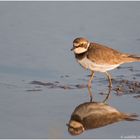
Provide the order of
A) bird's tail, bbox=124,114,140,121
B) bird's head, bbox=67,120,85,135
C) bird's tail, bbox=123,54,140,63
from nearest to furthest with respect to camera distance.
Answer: bird's head, bbox=67,120,85,135 < bird's tail, bbox=124,114,140,121 < bird's tail, bbox=123,54,140,63

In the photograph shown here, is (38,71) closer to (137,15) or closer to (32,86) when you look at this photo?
(32,86)

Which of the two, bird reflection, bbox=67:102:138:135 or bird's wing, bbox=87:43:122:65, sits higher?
bird's wing, bbox=87:43:122:65

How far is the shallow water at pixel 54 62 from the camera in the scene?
26.4 ft

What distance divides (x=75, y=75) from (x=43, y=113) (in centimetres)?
175

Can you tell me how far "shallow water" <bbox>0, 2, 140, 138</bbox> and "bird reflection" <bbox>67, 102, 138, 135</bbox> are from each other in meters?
0.11

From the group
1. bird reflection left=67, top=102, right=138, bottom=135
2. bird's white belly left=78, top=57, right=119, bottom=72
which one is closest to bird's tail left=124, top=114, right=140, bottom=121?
bird reflection left=67, top=102, right=138, bottom=135

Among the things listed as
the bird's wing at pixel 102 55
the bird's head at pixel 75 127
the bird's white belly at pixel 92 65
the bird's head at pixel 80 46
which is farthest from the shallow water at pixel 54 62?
the bird's head at pixel 80 46

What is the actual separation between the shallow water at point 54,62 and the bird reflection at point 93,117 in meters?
0.11

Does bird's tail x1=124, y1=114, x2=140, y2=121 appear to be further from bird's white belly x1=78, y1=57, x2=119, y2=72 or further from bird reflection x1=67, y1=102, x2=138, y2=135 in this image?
bird's white belly x1=78, y1=57, x2=119, y2=72

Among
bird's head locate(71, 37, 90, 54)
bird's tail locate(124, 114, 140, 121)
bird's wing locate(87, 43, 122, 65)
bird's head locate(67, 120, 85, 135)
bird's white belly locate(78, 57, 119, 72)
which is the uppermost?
bird's head locate(71, 37, 90, 54)

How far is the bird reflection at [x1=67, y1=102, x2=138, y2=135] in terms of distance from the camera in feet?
26.3

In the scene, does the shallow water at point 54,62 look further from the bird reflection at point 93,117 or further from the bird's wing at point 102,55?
the bird's wing at point 102,55

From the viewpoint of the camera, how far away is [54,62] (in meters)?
10.5

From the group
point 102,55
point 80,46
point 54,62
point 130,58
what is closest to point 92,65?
point 102,55
